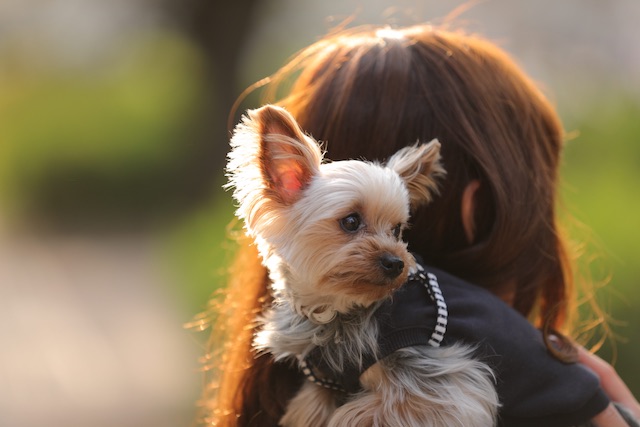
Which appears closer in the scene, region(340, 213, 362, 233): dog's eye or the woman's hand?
region(340, 213, 362, 233): dog's eye

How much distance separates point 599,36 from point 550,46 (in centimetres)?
76

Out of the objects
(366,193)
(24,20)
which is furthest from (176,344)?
(24,20)

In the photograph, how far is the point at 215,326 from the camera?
2.32 meters

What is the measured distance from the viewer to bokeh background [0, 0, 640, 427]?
436 centimetres

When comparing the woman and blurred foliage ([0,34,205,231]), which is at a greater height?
the woman

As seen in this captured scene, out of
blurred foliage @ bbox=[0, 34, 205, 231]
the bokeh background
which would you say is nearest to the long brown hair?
the bokeh background

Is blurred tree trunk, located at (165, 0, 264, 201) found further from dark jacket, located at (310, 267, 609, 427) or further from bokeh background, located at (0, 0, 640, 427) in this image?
dark jacket, located at (310, 267, 609, 427)

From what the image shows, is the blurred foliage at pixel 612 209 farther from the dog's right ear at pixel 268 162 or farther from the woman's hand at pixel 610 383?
the dog's right ear at pixel 268 162

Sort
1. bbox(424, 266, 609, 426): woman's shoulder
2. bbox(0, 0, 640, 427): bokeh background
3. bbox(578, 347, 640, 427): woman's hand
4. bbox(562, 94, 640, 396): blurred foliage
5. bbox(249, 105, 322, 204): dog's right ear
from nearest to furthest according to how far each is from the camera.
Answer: bbox(249, 105, 322, 204): dog's right ear → bbox(424, 266, 609, 426): woman's shoulder → bbox(578, 347, 640, 427): woman's hand → bbox(562, 94, 640, 396): blurred foliage → bbox(0, 0, 640, 427): bokeh background

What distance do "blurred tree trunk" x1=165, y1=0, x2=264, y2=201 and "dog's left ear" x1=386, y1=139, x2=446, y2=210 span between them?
227 inches

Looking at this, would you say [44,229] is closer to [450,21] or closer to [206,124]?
[206,124]

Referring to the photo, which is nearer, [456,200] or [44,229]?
[456,200]

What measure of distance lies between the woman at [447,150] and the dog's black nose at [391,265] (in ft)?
1.06

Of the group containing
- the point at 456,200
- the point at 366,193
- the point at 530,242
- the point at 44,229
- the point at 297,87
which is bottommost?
the point at 44,229
